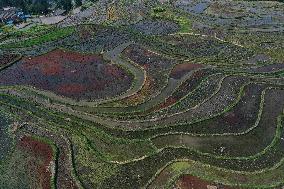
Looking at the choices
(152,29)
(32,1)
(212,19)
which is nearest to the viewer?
(152,29)

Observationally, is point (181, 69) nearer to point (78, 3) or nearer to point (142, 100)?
point (142, 100)

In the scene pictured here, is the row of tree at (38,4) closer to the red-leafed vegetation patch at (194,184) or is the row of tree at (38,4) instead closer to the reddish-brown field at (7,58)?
the reddish-brown field at (7,58)

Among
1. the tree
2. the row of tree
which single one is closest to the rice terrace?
the row of tree

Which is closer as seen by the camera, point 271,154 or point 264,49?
point 271,154

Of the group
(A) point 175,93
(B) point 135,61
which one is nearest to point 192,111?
(A) point 175,93

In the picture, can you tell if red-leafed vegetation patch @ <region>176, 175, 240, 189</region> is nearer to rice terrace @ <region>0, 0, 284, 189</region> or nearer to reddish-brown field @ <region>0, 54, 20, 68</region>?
rice terrace @ <region>0, 0, 284, 189</region>

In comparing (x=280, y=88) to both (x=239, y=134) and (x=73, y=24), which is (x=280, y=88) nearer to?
(x=239, y=134)
